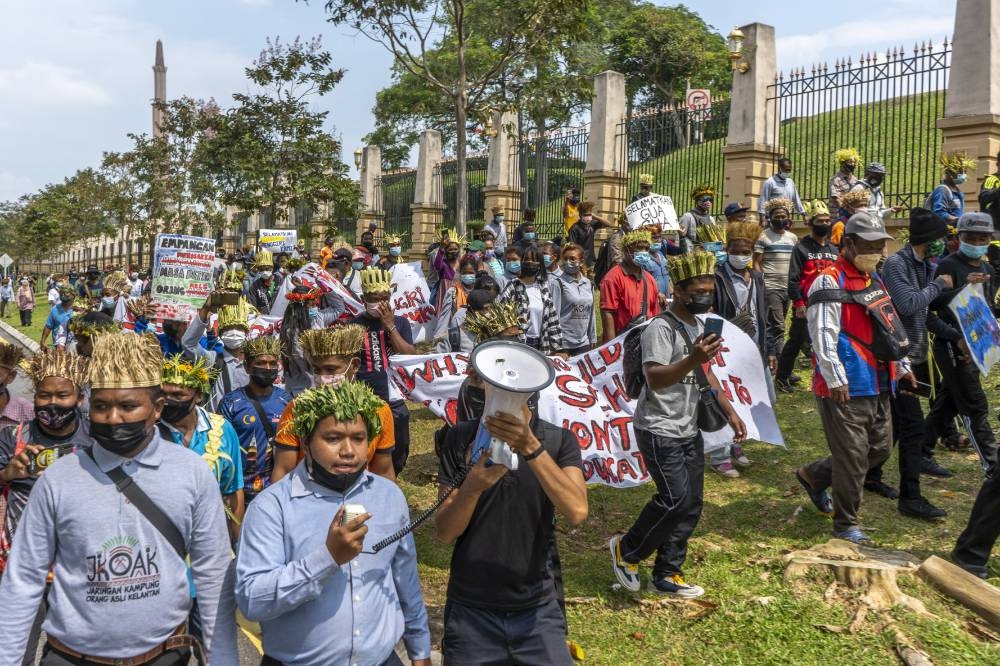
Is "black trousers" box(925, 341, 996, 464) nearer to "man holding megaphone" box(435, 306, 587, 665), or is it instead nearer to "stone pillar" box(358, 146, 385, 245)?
"man holding megaphone" box(435, 306, 587, 665)

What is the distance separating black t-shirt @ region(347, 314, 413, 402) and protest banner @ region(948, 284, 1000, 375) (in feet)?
13.3

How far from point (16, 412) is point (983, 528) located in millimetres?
5351

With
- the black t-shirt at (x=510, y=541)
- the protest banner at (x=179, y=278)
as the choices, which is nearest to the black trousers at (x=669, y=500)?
the black t-shirt at (x=510, y=541)

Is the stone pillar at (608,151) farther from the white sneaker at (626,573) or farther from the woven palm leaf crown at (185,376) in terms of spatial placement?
the woven palm leaf crown at (185,376)

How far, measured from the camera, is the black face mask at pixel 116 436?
3334 millimetres

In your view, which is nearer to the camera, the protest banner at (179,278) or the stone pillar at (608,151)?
the protest banner at (179,278)

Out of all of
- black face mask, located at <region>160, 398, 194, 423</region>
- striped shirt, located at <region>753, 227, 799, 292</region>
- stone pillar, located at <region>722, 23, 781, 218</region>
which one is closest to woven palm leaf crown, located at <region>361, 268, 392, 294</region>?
black face mask, located at <region>160, 398, 194, 423</region>

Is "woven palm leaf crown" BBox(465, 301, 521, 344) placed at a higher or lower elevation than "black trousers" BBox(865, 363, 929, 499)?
higher

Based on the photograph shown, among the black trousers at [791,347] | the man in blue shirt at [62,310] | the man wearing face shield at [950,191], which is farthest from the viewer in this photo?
the man in blue shirt at [62,310]

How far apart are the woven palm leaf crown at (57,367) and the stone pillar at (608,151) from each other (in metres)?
17.0

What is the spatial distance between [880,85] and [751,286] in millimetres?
9167

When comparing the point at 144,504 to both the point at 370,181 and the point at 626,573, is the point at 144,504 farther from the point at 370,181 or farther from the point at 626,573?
the point at 370,181

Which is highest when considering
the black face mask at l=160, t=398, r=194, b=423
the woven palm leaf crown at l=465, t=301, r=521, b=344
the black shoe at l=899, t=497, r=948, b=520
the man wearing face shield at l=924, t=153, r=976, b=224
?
the man wearing face shield at l=924, t=153, r=976, b=224

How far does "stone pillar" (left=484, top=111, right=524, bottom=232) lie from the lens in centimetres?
2495
